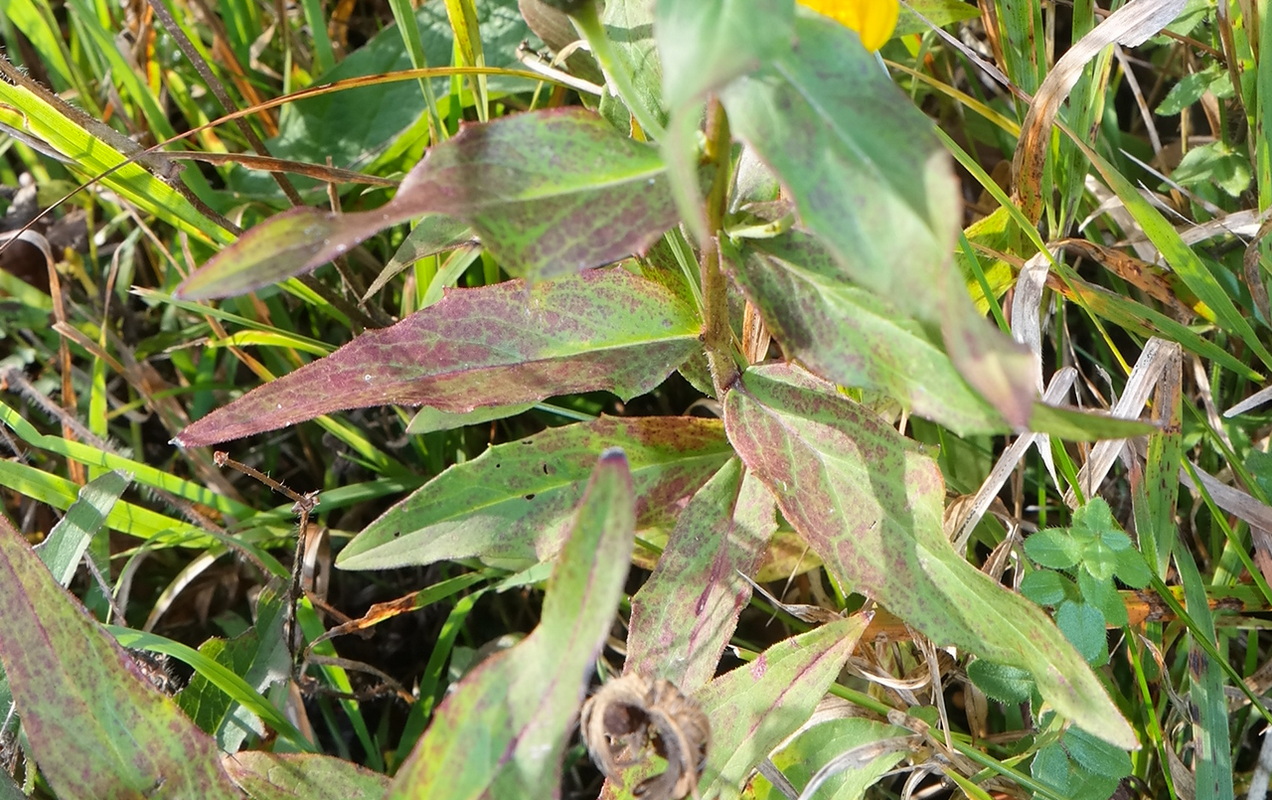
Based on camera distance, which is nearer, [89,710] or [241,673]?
[89,710]

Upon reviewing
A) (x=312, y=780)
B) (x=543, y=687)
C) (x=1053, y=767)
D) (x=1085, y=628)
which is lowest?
(x=1053, y=767)

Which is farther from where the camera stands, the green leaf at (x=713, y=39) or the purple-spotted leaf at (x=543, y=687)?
the purple-spotted leaf at (x=543, y=687)

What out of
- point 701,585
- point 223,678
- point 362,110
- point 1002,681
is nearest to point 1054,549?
point 1002,681

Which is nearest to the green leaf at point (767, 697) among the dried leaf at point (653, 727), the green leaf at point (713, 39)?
the dried leaf at point (653, 727)

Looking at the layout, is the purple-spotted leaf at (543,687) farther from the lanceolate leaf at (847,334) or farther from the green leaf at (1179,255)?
the green leaf at (1179,255)

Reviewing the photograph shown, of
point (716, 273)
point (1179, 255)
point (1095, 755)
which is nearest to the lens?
point (716, 273)

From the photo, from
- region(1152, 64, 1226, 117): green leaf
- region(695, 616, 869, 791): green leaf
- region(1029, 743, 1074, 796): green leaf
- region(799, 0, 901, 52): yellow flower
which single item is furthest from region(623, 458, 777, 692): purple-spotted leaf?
region(1152, 64, 1226, 117): green leaf

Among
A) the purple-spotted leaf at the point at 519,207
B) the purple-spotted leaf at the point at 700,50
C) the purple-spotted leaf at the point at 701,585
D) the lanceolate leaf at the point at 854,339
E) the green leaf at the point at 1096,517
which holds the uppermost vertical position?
the purple-spotted leaf at the point at 700,50

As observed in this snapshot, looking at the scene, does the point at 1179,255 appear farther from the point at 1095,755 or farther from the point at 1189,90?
the point at 1095,755
